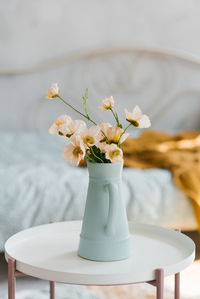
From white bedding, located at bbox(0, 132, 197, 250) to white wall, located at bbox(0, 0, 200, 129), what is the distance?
118 cm

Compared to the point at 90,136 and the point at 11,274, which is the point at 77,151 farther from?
the point at 11,274

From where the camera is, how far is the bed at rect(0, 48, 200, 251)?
1679 millimetres

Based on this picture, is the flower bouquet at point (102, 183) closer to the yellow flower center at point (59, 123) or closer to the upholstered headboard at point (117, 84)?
the yellow flower center at point (59, 123)

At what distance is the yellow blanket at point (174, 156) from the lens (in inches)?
69.1

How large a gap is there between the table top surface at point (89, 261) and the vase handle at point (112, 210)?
2.7 inches

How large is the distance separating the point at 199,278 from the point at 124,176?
1.38ft

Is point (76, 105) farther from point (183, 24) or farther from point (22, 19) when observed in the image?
A: point (183, 24)

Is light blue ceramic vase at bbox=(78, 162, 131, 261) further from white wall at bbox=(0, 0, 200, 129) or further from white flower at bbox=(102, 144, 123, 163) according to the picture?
white wall at bbox=(0, 0, 200, 129)

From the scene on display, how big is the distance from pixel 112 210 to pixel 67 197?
24.7 inches

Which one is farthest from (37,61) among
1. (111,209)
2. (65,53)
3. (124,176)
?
(111,209)

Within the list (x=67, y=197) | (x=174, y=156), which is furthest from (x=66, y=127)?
(x=174, y=156)

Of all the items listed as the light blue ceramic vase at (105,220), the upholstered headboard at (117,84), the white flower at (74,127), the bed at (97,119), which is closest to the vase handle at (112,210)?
the light blue ceramic vase at (105,220)

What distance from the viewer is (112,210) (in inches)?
42.2

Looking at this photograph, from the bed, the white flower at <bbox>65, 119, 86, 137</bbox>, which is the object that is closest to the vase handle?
the white flower at <bbox>65, 119, 86, 137</bbox>
